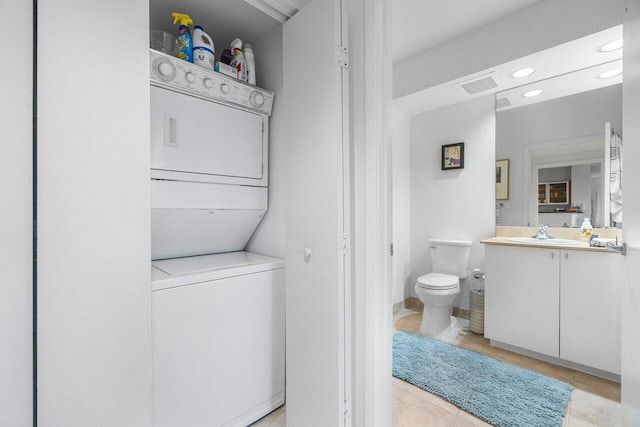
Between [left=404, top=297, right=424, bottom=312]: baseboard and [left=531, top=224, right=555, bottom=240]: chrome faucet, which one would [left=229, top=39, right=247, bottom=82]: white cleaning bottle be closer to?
[left=531, top=224, right=555, bottom=240]: chrome faucet

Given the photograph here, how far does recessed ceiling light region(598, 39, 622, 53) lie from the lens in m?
1.87

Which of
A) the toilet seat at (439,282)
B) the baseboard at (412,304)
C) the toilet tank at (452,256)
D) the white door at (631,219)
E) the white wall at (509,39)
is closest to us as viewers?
the white door at (631,219)

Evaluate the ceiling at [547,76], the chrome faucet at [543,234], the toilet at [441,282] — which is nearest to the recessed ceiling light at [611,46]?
the ceiling at [547,76]

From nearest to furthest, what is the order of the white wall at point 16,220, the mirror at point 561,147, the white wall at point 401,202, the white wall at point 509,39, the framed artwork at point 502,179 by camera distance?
the white wall at point 16,220 < the white wall at point 509,39 < the mirror at point 561,147 < the framed artwork at point 502,179 < the white wall at point 401,202

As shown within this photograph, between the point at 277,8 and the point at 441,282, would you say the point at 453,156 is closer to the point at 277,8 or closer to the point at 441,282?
the point at 441,282

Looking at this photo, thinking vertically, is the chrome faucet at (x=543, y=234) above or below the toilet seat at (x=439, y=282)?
above

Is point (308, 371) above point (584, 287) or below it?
below

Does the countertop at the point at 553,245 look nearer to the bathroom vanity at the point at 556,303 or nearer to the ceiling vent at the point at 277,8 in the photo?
the bathroom vanity at the point at 556,303

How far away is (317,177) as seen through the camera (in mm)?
1315

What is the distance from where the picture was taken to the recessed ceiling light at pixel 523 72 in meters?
2.25

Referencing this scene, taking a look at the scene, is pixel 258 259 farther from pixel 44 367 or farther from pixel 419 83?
pixel 419 83

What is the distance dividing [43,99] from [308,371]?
1463mm

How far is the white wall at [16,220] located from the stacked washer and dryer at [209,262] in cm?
40

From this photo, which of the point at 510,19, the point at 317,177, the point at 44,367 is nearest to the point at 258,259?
the point at 317,177
